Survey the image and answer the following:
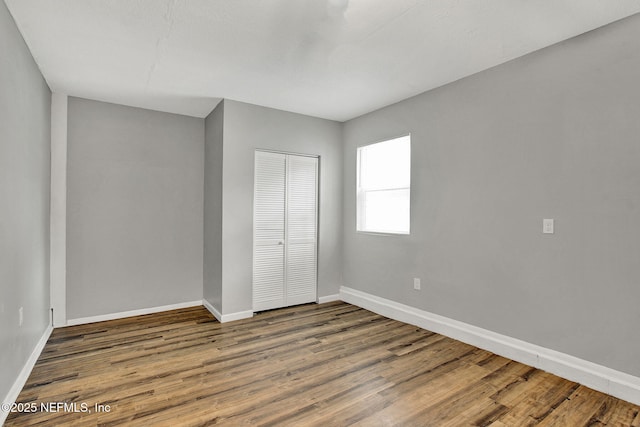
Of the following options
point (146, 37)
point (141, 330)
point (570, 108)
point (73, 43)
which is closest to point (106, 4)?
point (146, 37)

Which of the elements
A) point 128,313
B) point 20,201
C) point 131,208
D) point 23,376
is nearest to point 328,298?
point 128,313

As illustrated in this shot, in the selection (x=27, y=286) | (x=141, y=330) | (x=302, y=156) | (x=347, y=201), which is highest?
(x=302, y=156)

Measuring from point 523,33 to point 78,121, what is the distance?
442cm

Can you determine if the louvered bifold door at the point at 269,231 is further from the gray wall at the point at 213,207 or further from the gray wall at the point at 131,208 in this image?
the gray wall at the point at 131,208

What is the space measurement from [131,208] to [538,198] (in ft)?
14.0

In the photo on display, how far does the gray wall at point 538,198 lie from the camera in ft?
7.54

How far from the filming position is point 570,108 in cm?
254

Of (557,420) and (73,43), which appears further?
(73,43)

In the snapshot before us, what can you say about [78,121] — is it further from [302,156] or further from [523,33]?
[523,33]

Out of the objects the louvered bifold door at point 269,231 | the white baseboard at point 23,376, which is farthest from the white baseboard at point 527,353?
the white baseboard at point 23,376

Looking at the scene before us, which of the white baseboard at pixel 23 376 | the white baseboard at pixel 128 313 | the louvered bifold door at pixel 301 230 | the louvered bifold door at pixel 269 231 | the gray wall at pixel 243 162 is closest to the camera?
the white baseboard at pixel 23 376


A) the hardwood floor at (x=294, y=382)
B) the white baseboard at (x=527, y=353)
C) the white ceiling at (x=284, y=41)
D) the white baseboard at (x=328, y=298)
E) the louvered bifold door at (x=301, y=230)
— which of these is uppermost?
the white ceiling at (x=284, y=41)

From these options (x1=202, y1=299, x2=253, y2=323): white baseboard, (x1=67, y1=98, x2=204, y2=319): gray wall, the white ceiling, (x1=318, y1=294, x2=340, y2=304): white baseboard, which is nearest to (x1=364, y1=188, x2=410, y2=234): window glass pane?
(x1=318, y1=294, x2=340, y2=304): white baseboard

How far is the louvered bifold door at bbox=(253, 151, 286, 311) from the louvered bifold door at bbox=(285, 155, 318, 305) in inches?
3.4
